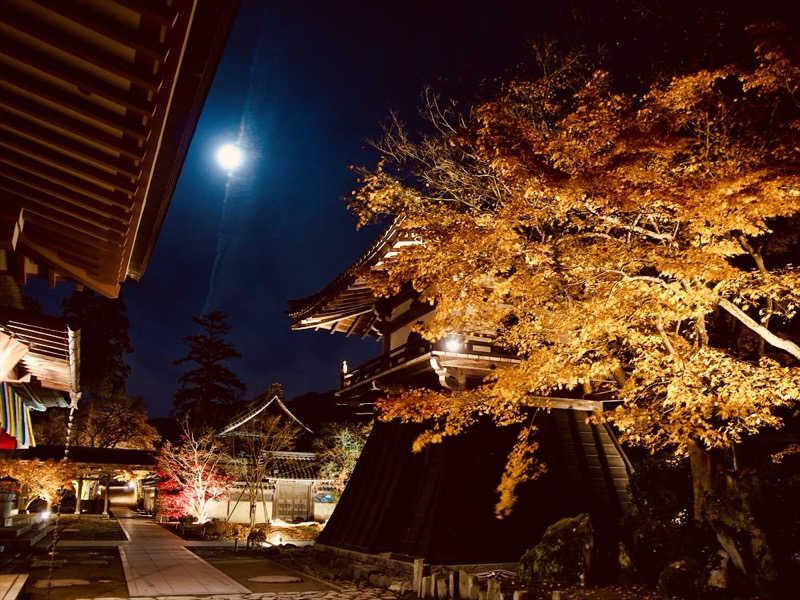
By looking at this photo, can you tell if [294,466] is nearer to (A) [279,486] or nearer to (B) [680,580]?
(A) [279,486]

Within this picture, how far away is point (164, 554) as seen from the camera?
70.1 feet

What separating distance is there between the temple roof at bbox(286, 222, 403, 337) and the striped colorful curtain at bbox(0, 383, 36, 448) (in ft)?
32.3

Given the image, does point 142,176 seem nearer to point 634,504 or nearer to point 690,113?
point 690,113

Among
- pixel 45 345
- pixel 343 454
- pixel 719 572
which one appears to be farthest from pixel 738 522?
pixel 343 454

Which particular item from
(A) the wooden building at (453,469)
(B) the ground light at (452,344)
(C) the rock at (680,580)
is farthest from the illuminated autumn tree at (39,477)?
→ (C) the rock at (680,580)

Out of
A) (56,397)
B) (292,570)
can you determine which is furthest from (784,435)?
(56,397)

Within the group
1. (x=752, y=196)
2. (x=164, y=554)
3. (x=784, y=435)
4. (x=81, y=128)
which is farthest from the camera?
(x=164, y=554)

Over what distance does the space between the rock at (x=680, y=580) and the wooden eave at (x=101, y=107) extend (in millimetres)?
11212

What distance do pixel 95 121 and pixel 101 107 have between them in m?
0.13

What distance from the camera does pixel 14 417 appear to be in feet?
29.7

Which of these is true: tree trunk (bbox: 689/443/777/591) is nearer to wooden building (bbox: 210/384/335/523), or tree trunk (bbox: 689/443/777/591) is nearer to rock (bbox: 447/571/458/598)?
rock (bbox: 447/571/458/598)

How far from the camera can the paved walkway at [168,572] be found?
1423 centimetres

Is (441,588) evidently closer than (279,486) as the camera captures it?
Yes

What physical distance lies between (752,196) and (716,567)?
7.72m
